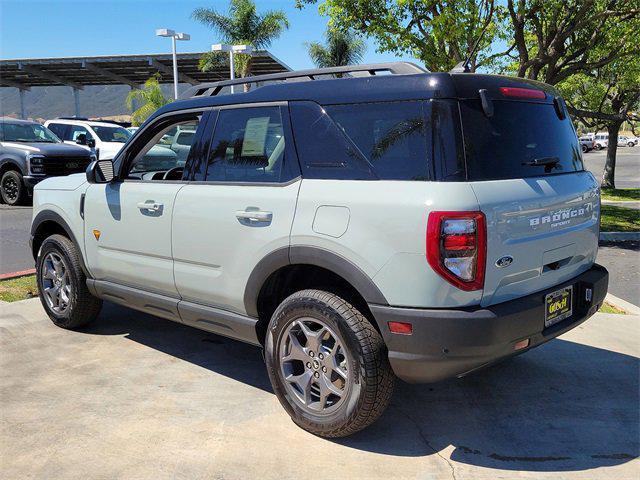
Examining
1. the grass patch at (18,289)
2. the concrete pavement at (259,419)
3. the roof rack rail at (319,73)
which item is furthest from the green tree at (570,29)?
the grass patch at (18,289)

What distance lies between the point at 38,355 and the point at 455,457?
3209 millimetres

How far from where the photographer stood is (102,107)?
302 ft

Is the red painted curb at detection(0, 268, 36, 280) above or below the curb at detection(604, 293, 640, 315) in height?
above

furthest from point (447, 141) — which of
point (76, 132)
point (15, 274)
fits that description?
point (76, 132)

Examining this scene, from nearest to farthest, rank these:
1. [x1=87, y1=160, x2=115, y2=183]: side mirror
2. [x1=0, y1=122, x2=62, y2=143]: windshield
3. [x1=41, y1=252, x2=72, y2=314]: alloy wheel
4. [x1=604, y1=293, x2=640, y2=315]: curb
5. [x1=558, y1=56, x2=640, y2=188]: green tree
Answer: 1. [x1=87, y1=160, x2=115, y2=183]: side mirror
2. [x1=41, y1=252, x2=72, y2=314]: alloy wheel
3. [x1=604, y1=293, x2=640, y2=315]: curb
4. [x1=0, y1=122, x2=62, y2=143]: windshield
5. [x1=558, y1=56, x2=640, y2=188]: green tree

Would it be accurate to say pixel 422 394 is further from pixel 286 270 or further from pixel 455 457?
pixel 286 270

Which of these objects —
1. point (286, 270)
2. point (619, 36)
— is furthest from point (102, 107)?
point (286, 270)

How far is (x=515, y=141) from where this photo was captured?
316 centimetres

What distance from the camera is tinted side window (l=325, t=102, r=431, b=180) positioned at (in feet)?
9.55

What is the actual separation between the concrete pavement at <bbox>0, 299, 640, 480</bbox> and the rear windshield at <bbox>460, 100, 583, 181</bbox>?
1483mm

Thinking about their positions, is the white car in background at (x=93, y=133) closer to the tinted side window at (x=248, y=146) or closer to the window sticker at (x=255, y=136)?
the tinted side window at (x=248, y=146)

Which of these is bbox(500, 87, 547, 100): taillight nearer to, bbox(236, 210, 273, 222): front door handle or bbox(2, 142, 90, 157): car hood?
bbox(236, 210, 273, 222): front door handle

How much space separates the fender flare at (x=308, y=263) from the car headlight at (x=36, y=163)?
11.5m

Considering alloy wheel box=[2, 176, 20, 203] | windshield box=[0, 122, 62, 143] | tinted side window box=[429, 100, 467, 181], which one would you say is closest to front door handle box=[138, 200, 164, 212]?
tinted side window box=[429, 100, 467, 181]
